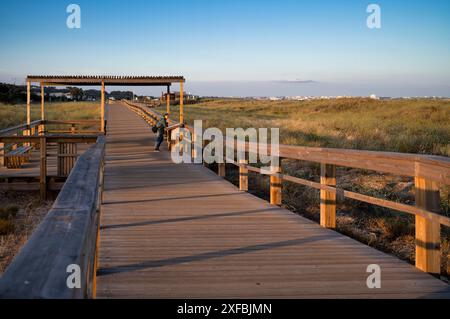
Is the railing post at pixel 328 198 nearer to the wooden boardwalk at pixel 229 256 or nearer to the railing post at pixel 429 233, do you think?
the wooden boardwalk at pixel 229 256

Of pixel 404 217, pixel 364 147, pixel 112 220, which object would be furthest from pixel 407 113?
pixel 112 220

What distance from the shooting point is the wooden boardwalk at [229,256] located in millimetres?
3930

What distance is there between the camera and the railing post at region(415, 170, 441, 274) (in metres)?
4.45

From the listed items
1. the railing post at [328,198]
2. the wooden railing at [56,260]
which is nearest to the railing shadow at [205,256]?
the railing post at [328,198]

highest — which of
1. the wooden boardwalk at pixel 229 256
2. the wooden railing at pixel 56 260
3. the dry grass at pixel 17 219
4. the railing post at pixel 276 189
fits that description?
the wooden railing at pixel 56 260

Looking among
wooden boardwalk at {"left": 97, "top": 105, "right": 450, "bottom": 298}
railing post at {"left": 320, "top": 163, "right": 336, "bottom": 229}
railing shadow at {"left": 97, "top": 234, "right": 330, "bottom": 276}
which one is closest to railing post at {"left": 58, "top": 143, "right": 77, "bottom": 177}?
wooden boardwalk at {"left": 97, "top": 105, "right": 450, "bottom": 298}

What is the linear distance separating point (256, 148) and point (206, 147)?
198 inches

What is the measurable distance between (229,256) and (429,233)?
1816 mm

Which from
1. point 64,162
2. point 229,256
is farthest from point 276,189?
point 64,162

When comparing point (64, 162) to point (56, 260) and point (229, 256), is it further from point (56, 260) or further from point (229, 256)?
point (56, 260)

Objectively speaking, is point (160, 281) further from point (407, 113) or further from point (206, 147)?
point (407, 113)

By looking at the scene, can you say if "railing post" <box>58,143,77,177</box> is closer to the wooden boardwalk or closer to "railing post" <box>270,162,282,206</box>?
the wooden boardwalk

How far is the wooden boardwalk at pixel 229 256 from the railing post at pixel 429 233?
137mm

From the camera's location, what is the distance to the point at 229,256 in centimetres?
495
